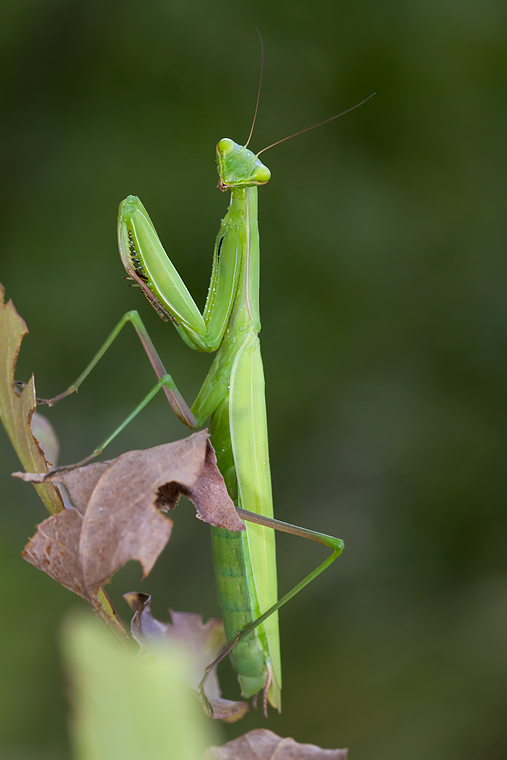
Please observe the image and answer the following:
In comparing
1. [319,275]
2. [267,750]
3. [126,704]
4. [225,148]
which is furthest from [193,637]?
[319,275]

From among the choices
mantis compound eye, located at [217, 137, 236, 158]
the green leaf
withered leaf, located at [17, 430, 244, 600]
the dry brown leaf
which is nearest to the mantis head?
mantis compound eye, located at [217, 137, 236, 158]

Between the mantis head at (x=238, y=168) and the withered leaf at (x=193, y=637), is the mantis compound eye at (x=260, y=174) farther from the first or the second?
the withered leaf at (x=193, y=637)

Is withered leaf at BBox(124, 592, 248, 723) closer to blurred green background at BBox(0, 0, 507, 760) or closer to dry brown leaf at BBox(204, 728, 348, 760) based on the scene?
dry brown leaf at BBox(204, 728, 348, 760)

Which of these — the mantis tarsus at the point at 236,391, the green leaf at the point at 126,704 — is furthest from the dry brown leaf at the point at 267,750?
the mantis tarsus at the point at 236,391

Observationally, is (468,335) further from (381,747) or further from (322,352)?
(381,747)

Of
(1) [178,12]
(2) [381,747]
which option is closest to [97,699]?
(2) [381,747]

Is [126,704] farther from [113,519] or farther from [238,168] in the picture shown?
[238,168]
